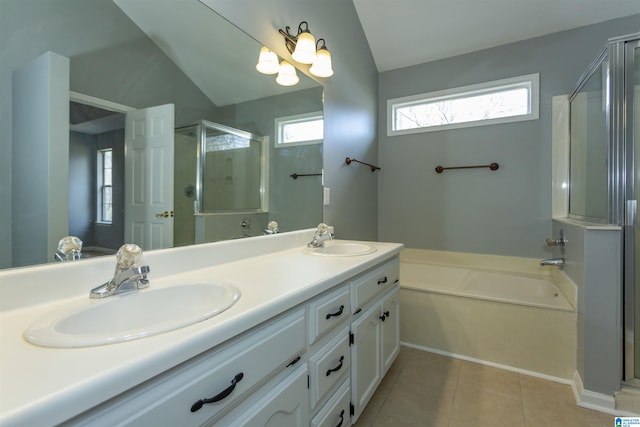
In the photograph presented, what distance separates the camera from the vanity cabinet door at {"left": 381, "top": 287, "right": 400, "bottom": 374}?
1615 millimetres

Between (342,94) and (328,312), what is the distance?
1848 mm

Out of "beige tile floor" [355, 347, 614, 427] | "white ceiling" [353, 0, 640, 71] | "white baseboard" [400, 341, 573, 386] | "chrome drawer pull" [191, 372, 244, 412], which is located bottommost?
"beige tile floor" [355, 347, 614, 427]

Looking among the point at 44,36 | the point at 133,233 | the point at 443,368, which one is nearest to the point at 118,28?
the point at 44,36

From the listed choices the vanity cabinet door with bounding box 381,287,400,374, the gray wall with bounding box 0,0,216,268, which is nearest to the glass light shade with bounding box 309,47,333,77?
the gray wall with bounding box 0,0,216,268

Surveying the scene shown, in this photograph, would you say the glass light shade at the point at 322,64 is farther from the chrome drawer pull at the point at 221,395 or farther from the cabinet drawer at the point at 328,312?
the chrome drawer pull at the point at 221,395

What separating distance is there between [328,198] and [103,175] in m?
1.46

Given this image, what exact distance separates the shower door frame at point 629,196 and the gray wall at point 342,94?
166 cm

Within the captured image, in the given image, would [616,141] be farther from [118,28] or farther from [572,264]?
[118,28]

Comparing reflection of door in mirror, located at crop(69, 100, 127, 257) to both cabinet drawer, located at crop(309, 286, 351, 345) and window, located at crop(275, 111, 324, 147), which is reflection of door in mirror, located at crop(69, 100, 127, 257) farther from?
window, located at crop(275, 111, 324, 147)

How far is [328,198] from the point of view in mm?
2201

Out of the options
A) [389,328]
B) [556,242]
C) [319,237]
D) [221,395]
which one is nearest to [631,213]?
[556,242]

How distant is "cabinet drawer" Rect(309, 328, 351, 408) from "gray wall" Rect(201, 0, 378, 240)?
1112 mm

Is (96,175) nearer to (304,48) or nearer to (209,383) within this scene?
(209,383)

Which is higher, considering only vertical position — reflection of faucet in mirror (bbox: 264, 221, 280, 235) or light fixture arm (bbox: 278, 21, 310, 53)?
light fixture arm (bbox: 278, 21, 310, 53)
